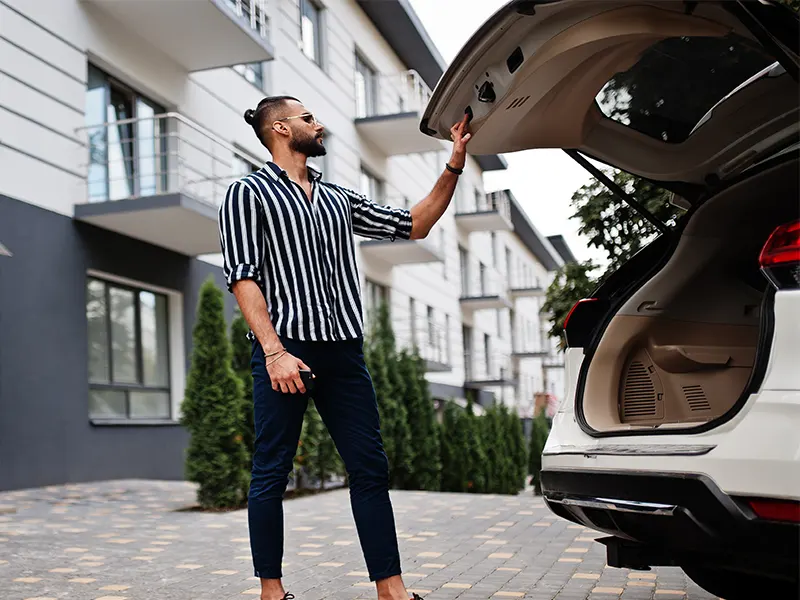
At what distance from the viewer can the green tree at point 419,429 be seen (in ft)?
45.4

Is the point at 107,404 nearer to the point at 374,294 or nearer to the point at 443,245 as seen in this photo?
the point at 374,294

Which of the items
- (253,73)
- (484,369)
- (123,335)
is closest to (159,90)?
(123,335)

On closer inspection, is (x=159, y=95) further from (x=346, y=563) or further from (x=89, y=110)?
(x=346, y=563)

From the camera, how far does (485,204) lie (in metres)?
34.0

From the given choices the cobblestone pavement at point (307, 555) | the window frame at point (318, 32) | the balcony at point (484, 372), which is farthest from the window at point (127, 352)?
the balcony at point (484, 372)

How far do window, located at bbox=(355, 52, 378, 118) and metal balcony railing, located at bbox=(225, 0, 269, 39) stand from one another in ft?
19.3

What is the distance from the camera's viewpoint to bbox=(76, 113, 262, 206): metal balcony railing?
11.9m

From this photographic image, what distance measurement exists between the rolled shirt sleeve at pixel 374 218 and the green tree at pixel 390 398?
8.88 meters

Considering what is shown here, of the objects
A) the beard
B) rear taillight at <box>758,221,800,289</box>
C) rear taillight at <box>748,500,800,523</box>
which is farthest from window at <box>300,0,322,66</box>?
rear taillight at <box>748,500,800,523</box>

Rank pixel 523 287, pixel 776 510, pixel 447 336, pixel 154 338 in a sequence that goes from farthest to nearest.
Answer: pixel 523 287 < pixel 447 336 < pixel 154 338 < pixel 776 510

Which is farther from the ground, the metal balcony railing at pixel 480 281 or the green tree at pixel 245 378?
the metal balcony railing at pixel 480 281

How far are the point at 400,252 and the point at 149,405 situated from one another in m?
9.14

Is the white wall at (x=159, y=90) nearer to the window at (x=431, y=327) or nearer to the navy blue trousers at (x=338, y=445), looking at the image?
the window at (x=431, y=327)

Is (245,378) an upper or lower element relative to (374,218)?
lower
